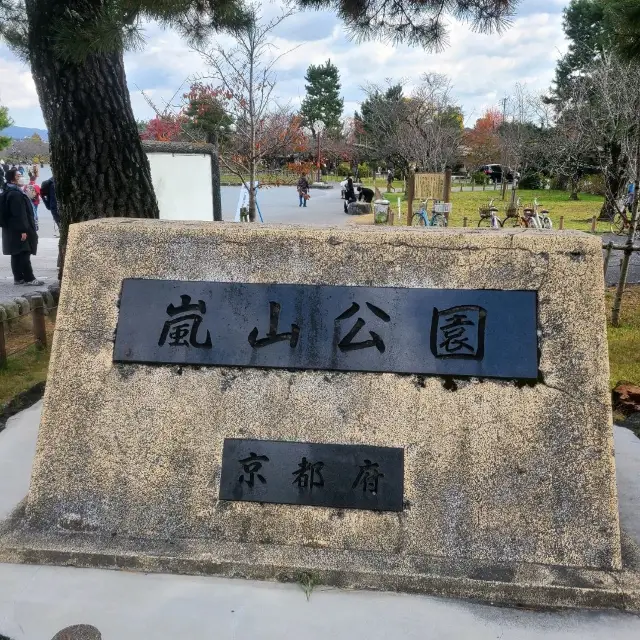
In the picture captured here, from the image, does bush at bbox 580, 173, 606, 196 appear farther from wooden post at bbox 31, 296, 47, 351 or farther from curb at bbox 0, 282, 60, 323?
wooden post at bbox 31, 296, 47, 351

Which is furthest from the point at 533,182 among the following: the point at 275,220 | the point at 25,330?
the point at 25,330

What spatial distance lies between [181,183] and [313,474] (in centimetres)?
554

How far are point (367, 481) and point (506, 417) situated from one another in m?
0.59

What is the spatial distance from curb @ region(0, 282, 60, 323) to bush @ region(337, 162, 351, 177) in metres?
35.3

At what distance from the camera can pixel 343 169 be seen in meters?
41.1

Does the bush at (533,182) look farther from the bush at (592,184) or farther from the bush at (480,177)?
the bush at (592,184)

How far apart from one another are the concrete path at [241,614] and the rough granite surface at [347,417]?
20 centimetres

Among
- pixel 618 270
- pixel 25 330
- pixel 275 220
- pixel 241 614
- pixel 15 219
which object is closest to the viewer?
pixel 241 614

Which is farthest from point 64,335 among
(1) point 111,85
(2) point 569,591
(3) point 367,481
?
(1) point 111,85

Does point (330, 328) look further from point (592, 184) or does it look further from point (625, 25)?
point (592, 184)

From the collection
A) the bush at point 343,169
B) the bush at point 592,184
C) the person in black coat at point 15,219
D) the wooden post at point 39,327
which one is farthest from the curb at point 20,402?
the bush at point 343,169

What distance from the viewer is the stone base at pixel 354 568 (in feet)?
7.06

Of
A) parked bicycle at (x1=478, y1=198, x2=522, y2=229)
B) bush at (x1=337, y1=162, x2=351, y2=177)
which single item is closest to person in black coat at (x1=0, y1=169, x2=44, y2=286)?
parked bicycle at (x1=478, y1=198, x2=522, y2=229)

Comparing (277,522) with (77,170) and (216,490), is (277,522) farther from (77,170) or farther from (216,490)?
(77,170)
